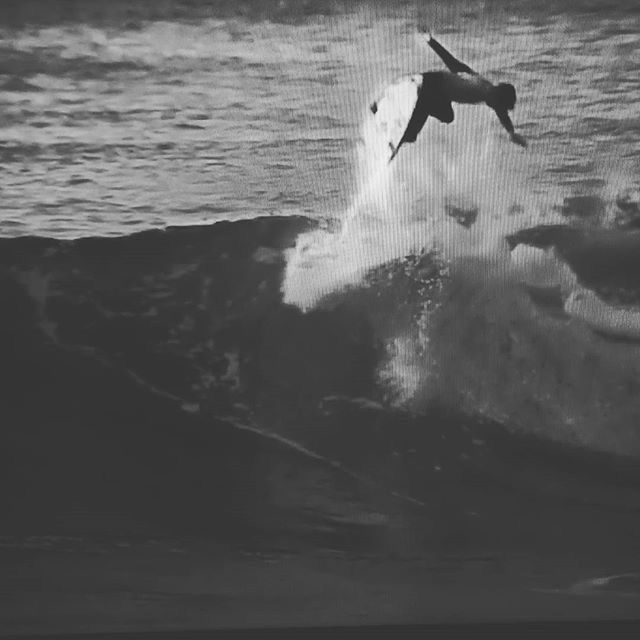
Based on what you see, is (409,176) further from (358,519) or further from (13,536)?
(13,536)

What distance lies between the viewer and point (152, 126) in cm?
151

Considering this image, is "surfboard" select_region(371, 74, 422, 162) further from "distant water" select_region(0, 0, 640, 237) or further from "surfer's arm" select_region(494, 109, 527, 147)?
"surfer's arm" select_region(494, 109, 527, 147)

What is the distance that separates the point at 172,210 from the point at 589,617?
1099mm

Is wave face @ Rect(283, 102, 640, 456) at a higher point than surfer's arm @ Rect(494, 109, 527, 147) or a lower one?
lower

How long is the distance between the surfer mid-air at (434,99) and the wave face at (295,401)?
23 centimetres

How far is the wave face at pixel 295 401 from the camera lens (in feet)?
5.29

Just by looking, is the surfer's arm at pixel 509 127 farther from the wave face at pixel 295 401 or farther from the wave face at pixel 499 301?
the wave face at pixel 295 401

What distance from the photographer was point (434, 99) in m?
1.50

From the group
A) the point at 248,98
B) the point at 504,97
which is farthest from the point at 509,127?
the point at 248,98

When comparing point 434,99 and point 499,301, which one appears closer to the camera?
point 434,99

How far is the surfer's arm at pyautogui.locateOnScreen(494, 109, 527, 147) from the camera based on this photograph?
1.51 meters

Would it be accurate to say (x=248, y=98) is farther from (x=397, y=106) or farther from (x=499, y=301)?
(x=499, y=301)

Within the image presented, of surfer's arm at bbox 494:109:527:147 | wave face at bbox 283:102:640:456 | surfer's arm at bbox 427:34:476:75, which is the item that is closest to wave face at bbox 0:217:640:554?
wave face at bbox 283:102:640:456

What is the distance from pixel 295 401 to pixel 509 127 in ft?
1.99
